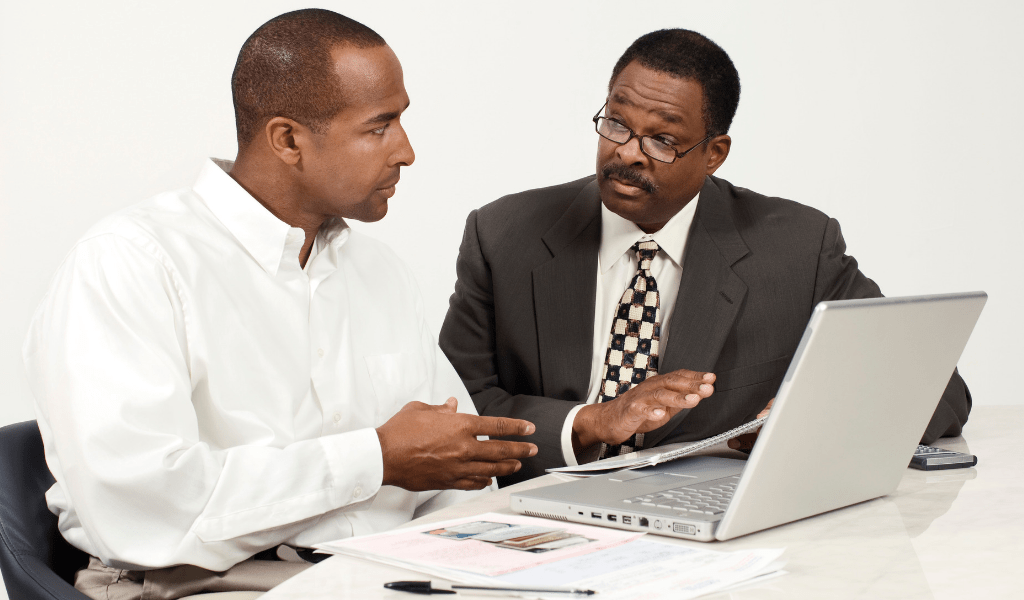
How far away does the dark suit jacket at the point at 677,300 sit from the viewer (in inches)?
74.6

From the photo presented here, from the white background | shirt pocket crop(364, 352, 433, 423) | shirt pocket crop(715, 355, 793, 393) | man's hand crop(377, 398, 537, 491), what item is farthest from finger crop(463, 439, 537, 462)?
the white background

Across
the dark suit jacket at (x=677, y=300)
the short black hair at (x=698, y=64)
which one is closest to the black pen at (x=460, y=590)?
the dark suit jacket at (x=677, y=300)

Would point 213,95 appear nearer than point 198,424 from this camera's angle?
No

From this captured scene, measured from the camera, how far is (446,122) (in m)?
3.28

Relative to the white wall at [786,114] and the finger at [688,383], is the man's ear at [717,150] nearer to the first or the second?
the finger at [688,383]

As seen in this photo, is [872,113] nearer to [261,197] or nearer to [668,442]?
[668,442]

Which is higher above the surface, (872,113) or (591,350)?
(872,113)

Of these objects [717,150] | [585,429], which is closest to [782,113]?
[717,150]

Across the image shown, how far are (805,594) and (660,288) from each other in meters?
1.16

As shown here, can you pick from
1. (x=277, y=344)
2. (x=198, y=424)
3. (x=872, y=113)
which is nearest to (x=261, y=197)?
(x=277, y=344)

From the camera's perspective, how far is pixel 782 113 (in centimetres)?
337

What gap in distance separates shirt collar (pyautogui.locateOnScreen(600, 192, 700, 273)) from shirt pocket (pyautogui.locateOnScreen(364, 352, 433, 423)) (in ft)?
1.74

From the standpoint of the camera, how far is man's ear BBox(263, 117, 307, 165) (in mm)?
1504

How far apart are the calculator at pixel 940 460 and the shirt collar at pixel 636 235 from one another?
2.23ft
